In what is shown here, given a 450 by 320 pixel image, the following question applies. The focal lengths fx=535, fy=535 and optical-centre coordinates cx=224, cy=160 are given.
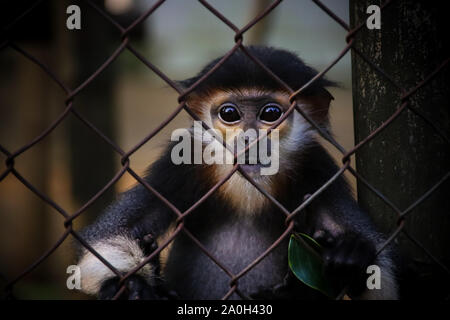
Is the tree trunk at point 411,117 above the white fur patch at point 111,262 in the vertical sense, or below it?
above

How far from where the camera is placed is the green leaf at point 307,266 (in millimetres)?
1915

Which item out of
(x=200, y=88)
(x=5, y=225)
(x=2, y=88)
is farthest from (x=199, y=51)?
(x=200, y=88)

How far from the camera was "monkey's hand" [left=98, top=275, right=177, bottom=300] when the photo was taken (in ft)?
6.91

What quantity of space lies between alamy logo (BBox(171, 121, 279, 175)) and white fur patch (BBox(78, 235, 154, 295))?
0.58 metres

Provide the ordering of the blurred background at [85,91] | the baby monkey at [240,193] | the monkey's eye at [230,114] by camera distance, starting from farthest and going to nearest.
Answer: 1. the blurred background at [85,91]
2. the monkey's eye at [230,114]
3. the baby monkey at [240,193]

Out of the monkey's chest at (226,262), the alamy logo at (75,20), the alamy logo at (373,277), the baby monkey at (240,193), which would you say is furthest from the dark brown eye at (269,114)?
the alamy logo at (75,20)

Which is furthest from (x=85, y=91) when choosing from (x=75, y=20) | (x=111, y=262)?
(x=75, y=20)

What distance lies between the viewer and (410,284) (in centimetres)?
231

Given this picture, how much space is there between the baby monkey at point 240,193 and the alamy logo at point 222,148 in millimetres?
12

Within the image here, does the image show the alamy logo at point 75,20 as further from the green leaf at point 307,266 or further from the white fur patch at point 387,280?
the white fur patch at point 387,280

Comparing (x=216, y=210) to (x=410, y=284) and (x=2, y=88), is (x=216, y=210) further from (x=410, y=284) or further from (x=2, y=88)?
(x=2, y=88)

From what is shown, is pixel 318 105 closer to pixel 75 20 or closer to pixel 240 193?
pixel 240 193

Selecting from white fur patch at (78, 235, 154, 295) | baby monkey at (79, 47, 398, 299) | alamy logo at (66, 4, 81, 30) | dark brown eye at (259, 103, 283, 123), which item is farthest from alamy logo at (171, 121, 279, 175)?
alamy logo at (66, 4, 81, 30)

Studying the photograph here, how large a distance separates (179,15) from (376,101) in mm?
8418
